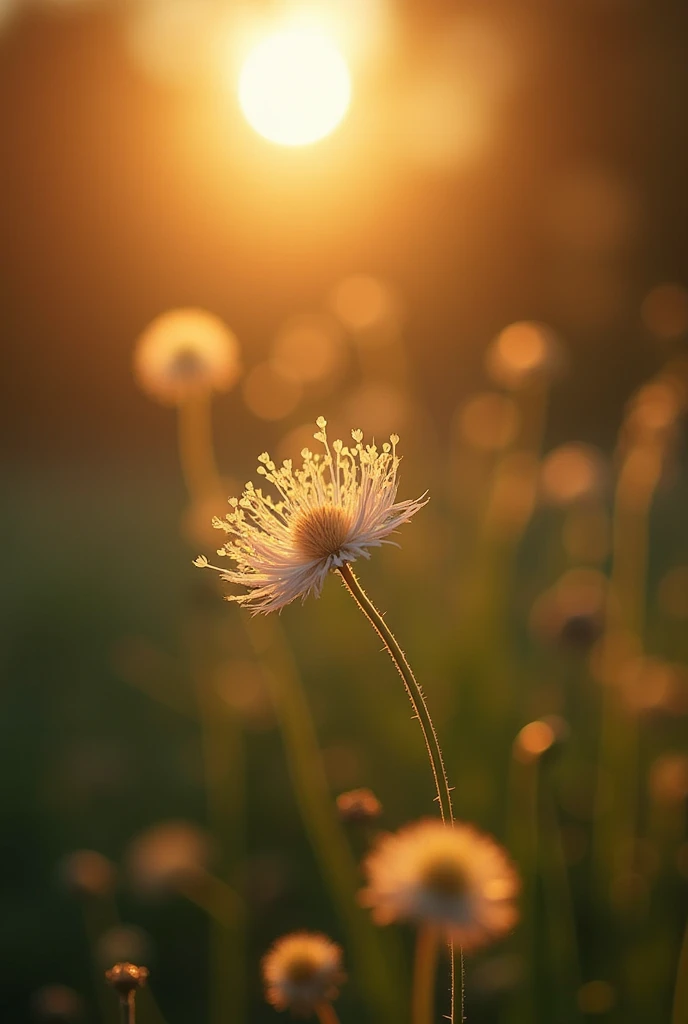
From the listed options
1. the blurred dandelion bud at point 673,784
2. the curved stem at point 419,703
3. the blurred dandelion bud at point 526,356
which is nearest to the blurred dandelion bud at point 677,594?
the blurred dandelion bud at point 526,356

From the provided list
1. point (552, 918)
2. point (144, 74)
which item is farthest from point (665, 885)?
point (144, 74)

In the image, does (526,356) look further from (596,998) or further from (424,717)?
(424,717)

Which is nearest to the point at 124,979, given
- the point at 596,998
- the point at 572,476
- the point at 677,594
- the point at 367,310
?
the point at 596,998

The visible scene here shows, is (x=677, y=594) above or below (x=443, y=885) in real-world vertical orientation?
above

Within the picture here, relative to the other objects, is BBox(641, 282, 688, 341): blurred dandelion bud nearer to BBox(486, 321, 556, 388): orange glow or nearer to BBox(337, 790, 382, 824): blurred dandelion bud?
BBox(486, 321, 556, 388): orange glow

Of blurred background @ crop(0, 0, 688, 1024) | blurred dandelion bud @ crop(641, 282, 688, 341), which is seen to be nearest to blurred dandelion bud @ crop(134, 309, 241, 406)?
blurred background @ crop(0, 0, 688, 1024)

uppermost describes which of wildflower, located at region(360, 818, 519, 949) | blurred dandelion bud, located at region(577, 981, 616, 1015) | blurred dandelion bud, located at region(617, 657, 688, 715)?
blurred dandelion bud, located at region(617, 657, 688, 715)
